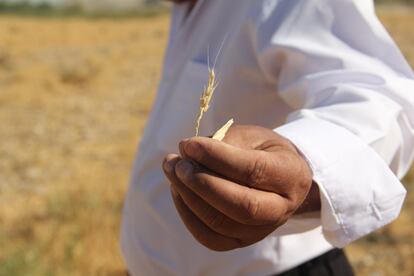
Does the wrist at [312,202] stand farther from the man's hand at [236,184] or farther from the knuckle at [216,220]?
the knuckle at [216,220]

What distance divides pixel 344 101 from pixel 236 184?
0.36 metres

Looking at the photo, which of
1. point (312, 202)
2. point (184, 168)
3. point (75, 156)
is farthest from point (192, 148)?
point (75, 156)

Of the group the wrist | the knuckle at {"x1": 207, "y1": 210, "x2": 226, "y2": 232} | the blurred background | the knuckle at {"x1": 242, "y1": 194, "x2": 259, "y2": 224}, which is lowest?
the blurred background

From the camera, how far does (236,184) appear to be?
800mm

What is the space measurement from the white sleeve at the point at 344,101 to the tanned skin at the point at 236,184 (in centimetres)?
8

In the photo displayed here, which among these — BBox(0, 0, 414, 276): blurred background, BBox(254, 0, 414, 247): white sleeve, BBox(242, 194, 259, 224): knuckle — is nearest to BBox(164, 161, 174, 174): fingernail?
BBox(242, 194, 259, 224): knuckle

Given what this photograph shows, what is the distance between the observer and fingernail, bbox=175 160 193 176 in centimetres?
79

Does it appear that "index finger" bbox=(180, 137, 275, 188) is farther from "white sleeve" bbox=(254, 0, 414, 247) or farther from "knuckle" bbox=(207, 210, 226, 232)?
"white sleeve" bbox=(254, 0, 414, 247)

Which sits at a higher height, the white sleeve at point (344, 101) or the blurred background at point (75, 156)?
the white sleeve at point (344, 101)

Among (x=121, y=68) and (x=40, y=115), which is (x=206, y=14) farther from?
(x=121, y=68)

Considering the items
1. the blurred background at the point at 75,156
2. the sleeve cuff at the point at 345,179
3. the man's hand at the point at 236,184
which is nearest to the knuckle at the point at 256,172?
the man's hand at the point at 236,184

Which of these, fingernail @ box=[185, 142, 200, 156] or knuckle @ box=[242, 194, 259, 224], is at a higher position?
fingernail @ box=[185, 142, 200, 156]

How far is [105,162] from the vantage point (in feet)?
20.4

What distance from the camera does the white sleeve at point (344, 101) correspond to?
0.99 m
